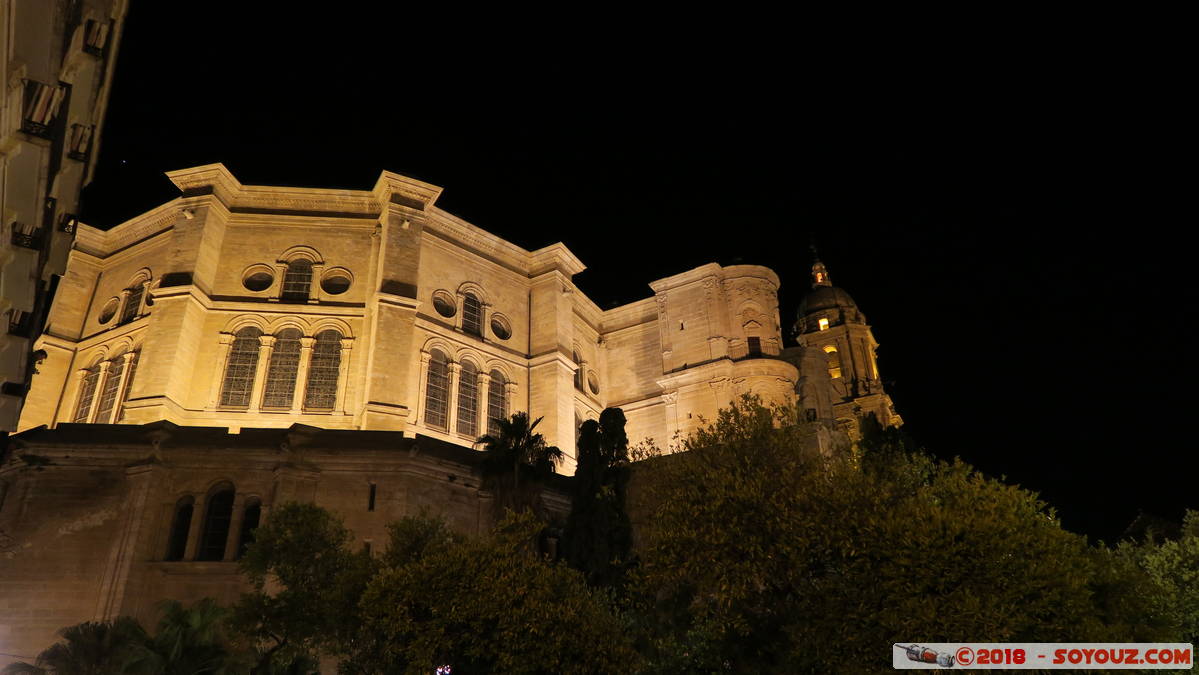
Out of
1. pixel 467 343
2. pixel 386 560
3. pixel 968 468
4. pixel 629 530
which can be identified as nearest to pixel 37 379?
pixel 467 343

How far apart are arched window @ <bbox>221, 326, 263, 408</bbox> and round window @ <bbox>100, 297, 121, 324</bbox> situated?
664cm

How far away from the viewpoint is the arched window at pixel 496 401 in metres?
31.3

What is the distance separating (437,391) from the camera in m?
30.0

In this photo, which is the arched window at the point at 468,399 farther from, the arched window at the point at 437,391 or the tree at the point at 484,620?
the tree at the point at 484,620

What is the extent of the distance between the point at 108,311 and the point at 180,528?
14.4 m

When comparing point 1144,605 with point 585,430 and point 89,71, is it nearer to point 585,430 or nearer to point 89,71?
point 585,430

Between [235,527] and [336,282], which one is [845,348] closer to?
[336,282]

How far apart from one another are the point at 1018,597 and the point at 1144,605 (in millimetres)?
4184

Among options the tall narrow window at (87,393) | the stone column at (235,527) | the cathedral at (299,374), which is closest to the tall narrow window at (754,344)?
the cathedral at (299,374)

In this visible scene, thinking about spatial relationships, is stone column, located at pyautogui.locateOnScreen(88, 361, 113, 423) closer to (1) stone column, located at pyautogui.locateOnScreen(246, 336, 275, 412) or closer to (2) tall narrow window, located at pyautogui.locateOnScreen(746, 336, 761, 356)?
(1) stone column, located at pyautogui.locateOnScreen(246, 336, 275, 412)

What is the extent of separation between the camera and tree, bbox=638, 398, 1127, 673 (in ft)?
37.0

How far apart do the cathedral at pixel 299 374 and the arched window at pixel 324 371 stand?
3.5 inches

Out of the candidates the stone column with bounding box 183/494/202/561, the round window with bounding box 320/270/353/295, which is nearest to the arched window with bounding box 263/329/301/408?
the round window with bounding box 320/270/353/295

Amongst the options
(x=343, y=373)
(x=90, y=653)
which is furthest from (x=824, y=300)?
(x=90, y=653)
